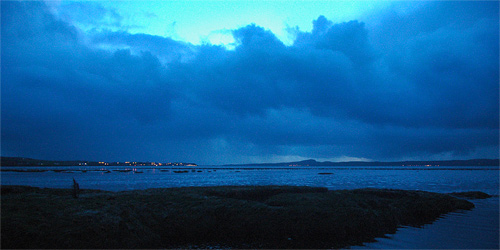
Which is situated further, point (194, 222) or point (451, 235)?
point (451, 235)

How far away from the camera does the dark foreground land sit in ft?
49.4

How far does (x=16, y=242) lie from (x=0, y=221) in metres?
1.83

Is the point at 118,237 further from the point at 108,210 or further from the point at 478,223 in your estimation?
the point at 478,223

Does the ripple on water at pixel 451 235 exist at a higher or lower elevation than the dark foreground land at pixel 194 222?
lower

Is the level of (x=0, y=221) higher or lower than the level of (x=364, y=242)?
higher

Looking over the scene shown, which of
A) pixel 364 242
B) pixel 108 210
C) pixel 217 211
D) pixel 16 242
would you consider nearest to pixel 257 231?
pixel 217 211

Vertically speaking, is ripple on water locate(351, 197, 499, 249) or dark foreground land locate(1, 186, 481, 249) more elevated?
dark foreground land locate(1, 186, 481, 249)

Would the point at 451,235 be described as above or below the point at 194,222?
below

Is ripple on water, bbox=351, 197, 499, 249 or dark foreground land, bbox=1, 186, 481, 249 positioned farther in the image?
ripple on water, bbox=351, 197, 499, 249

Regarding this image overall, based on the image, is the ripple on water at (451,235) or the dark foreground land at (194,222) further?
the ripple on water at (451,235)

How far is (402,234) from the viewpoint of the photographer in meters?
21.5

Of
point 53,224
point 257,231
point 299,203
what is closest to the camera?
point 53,224

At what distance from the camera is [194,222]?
67.5 ft

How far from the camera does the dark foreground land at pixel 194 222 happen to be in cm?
1506
